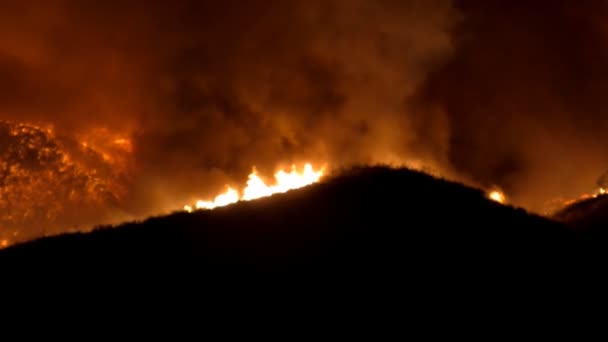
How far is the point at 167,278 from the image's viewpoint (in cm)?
1745

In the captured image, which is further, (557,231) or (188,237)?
(557,231)

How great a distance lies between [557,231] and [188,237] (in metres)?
13.5

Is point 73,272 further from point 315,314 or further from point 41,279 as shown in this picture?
point 315,314

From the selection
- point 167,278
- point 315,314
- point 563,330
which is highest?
point 167,278

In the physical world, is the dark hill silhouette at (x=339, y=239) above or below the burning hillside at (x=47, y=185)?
below

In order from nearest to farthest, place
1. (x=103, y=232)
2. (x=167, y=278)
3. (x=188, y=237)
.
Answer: (x=167, y=278)
(x=188, y=237)
(x=103, y=232)

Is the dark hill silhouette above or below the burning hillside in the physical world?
below

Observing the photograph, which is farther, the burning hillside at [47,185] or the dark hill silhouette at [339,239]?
the burning hillside at [47,185]

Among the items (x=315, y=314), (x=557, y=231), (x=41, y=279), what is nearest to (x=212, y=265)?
(x=315, y=314)

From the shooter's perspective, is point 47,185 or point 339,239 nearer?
point 339,239

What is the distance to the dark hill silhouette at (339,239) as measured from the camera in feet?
59.3

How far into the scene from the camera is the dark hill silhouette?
1806cm

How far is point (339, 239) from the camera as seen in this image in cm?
1939

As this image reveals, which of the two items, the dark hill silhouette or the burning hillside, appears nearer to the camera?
the dark hill silhouette
